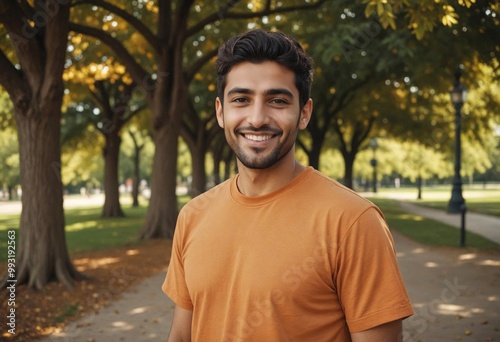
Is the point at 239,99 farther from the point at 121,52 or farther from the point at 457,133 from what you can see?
the point at 457,133

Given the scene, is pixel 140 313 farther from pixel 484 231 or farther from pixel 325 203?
pixel 484 231

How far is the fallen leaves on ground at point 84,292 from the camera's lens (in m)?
6.96

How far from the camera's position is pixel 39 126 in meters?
8.80

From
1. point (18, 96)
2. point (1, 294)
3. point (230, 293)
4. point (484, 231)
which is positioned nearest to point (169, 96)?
point (18, 96)

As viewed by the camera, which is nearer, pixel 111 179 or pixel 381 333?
pixel 381 333

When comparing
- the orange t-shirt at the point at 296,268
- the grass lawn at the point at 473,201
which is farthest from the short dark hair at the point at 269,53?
the grass lawn at the point at 473,201

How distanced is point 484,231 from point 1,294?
13914 millimetres

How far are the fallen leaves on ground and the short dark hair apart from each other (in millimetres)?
5430

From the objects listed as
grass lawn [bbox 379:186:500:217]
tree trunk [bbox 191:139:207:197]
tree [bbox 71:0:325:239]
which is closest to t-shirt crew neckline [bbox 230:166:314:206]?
tree [bbox 71:0:325:239]

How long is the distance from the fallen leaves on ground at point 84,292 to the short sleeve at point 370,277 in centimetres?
555

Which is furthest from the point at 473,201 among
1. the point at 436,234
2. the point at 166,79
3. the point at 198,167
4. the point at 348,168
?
the point at 166,79

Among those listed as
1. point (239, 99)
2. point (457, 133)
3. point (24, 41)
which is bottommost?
point (239, 99)

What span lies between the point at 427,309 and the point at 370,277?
19.6ft

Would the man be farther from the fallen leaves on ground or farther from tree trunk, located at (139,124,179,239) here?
tree trunk, located at (139,124,179,239)
